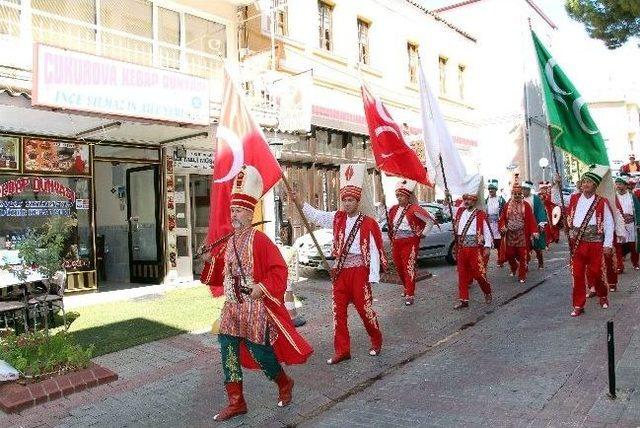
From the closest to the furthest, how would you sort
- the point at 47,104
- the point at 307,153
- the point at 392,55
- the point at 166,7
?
1. the point at 47,104
2. the point at 166,7
3. the point at 307,153
4. the point at 392,55

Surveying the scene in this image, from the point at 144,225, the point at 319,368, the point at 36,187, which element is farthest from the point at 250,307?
the point at 144,225

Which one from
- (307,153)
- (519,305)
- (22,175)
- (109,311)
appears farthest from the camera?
(307,153)

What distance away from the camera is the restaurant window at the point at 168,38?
40.1 feet

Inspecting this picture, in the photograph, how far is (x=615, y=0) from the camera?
10.8 m

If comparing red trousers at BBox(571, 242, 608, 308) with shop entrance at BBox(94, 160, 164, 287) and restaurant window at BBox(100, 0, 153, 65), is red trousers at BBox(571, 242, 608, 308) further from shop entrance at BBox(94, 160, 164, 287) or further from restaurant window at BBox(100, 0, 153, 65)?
restaurant window at BBox(100, 0, 153, 65)

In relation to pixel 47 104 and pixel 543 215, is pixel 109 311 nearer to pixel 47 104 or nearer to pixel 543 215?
pixel 47 104

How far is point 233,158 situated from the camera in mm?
5215

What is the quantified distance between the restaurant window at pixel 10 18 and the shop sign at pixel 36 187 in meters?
2.55

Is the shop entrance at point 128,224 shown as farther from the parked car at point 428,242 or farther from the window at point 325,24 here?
the window at point 325,24

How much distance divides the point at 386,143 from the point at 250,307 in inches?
167

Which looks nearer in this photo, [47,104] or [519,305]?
[47,104]

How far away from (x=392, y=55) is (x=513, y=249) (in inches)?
385

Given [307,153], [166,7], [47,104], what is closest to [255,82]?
[166,7]

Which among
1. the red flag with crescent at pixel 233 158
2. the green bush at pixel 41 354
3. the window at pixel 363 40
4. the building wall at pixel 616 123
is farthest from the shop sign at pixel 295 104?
the building wall at pixel 616 123
